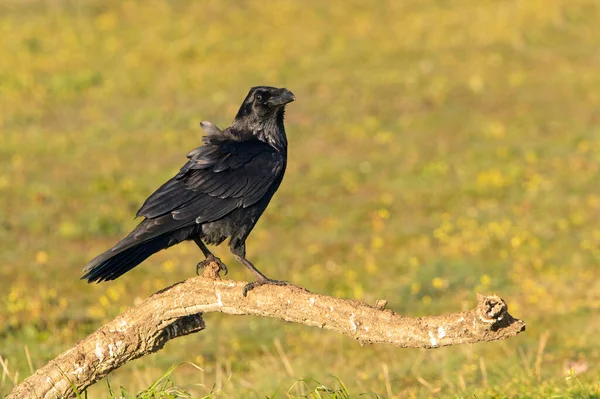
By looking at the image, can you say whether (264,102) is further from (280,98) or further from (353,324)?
(353,324)

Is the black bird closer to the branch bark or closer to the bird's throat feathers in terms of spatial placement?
the bird's throat feathers

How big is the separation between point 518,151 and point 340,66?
8.13 meters

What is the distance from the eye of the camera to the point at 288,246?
15.4 metres

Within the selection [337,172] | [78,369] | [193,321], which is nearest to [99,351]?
[78,369]

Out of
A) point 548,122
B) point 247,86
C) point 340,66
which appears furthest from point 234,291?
point 340,66

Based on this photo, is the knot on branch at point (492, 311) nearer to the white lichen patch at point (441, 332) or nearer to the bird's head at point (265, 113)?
the white lichen patch at point (441, 332)

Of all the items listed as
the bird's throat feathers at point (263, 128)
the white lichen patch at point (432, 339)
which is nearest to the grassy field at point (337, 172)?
the white lichen patch at point (432, 339)

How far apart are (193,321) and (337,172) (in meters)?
12.5

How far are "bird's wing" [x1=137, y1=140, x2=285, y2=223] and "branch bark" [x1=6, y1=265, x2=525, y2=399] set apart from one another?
65 cm

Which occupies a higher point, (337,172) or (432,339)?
(337,172)

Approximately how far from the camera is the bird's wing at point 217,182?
6785 millimetres

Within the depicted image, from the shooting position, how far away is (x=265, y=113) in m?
7.55

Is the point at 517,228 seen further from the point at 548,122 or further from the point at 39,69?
the point at 39,69

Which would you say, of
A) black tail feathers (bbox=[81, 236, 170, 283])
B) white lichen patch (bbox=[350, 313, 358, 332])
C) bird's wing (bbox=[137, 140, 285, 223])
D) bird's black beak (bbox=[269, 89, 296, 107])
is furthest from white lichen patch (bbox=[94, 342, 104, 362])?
bird's black beak (bbox=[269, 89, 296, 107])
